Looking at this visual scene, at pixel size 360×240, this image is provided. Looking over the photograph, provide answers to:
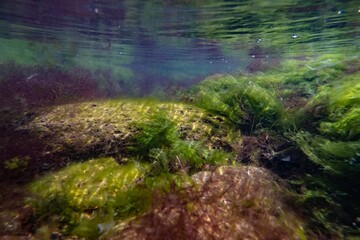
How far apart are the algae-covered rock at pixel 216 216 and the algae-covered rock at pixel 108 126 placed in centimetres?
190

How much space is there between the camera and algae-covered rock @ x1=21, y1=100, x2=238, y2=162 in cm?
531

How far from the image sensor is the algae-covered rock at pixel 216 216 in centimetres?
315

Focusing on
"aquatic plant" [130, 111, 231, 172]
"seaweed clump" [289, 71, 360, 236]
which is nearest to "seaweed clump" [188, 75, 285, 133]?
"seaweed clump" [289, 71, 360, 236]

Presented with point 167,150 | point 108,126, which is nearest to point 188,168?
point 167,150

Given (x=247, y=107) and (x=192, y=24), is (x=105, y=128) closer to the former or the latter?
(x=247, y=107)

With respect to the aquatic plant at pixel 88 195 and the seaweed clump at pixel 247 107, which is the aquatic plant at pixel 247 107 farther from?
the aquatic plant at pixel 88 195

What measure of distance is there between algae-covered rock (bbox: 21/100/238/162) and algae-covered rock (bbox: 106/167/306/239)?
1.90 m

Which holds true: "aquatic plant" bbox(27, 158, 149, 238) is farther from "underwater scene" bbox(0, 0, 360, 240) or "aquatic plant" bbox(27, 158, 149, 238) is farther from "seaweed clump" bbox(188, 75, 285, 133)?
"seaweed clump" bbox(188, 75, 285, 133)

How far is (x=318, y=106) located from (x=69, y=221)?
6146 mm

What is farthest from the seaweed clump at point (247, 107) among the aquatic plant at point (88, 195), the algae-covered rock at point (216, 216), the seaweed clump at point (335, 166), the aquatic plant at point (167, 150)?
the aquatic plant at point (88, 195)

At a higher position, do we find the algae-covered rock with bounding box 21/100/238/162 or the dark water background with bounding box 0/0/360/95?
the dark water background with bounding box 0/0/360/95

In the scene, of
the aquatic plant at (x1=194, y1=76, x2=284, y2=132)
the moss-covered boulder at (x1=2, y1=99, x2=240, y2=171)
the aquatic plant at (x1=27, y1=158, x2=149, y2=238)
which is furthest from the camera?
the aquatic plant at (x1=194, y1=76, x2=284, y2=132)

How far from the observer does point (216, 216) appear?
11.5 feet

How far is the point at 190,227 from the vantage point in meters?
3.18
